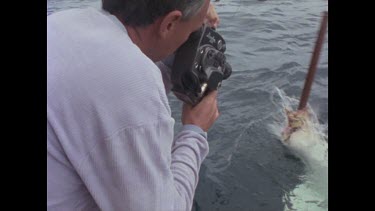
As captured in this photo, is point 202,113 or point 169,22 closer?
point 169,22

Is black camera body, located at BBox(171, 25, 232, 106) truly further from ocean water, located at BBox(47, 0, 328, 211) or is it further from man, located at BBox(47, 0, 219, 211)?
ocean water, located at BBox(47, 0, 328, 211)

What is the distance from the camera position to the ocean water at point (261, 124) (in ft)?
8.90

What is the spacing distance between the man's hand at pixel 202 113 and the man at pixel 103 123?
0.41 m

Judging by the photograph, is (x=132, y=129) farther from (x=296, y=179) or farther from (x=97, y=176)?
(x=296, y=179)

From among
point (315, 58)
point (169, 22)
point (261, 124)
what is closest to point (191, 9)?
point (169, 22)

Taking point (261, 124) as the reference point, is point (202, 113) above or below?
above

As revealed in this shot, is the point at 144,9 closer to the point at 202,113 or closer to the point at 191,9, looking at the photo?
the point at 191,9

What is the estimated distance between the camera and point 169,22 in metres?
1.50

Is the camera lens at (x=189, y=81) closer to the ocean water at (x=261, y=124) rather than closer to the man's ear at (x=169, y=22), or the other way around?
the man's ear at (x=169, y=22)

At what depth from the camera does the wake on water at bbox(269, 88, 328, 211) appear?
8.87 ft

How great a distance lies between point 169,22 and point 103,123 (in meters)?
0.49
